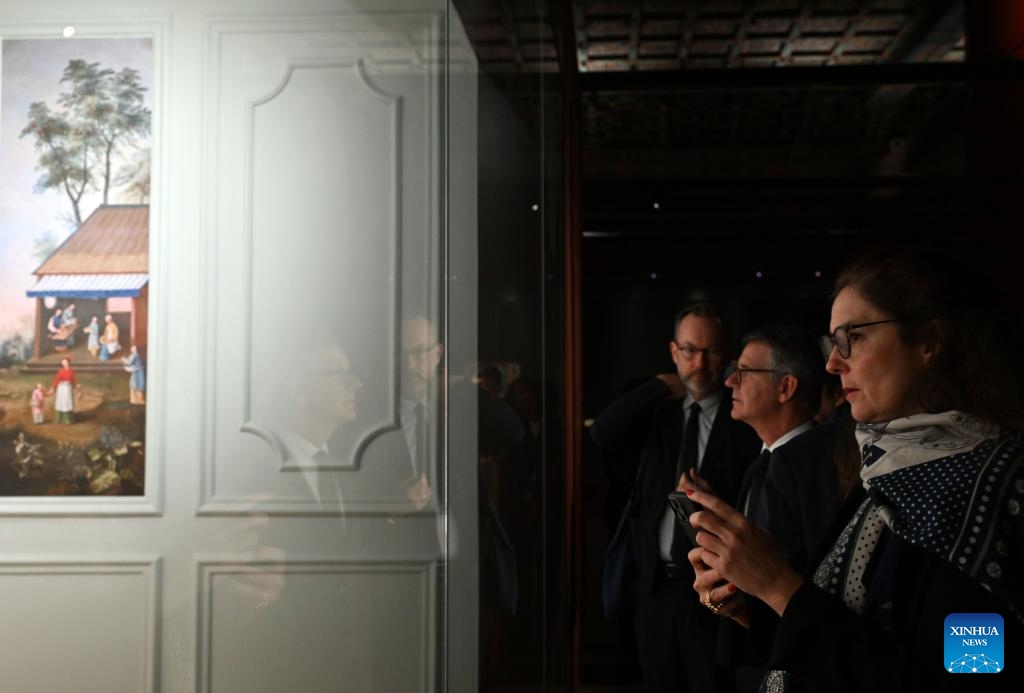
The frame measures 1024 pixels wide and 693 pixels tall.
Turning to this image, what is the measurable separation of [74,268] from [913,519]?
3.16 ft

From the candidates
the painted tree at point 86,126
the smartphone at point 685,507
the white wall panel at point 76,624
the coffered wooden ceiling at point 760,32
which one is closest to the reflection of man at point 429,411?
the smartphone at point 685,507

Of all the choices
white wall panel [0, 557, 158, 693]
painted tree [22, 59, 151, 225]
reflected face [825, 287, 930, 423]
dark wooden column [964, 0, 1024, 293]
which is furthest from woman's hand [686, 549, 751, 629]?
dark wooden column [964, 0, 1024, 293]

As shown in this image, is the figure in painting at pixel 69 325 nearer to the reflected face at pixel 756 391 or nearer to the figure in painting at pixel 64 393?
the figure in painting at pixel 64 393

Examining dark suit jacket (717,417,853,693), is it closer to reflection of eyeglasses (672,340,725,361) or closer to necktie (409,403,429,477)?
reflection of eyeglasses (672,340,725,361)

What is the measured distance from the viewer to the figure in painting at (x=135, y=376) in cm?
108

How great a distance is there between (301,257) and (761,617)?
683mm

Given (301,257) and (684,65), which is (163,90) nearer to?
(301,257)

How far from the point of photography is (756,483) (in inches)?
71.9

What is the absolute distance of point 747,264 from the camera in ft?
16.0

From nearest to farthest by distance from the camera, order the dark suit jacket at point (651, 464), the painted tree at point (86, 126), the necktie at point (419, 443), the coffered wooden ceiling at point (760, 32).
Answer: the necktie at point (419, 443), the painted tree at point (86, 126), the dark suit jacket at point (651, 464), the coffered wooden ceiling at point (760, 32)

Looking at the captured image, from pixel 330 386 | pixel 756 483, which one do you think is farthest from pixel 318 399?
pixel 756 483

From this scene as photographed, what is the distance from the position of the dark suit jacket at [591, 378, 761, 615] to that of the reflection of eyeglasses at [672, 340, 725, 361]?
4.3 inches

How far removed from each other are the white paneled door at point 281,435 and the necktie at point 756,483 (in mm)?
906

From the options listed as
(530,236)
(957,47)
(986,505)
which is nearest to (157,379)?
(530,236)
